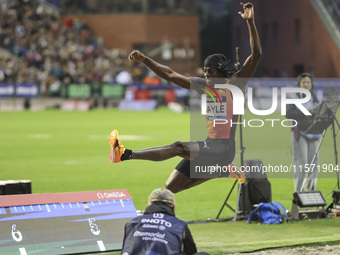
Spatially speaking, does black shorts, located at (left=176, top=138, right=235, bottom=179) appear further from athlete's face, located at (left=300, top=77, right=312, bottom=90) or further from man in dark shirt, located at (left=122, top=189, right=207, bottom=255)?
athlete's face, located at (left=300, top=77, right=312, bottom=90)

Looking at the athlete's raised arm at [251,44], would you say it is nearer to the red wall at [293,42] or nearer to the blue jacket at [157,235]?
the blue jacket at [157,235]

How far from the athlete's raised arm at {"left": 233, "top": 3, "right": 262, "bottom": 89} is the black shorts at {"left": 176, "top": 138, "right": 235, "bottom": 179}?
2.94 feet

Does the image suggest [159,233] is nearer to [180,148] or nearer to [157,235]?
[157,235]

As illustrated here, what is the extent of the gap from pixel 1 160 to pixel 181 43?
3734 centimetres

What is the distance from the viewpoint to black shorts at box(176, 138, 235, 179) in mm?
9055

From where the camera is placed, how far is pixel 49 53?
46.7 meters

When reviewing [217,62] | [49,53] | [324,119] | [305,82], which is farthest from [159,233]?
[49,53]

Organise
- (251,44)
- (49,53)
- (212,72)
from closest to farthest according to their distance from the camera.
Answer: (251,44) < (212,72) < (49,53)

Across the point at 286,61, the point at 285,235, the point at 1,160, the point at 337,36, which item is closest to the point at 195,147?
the point at 285,235

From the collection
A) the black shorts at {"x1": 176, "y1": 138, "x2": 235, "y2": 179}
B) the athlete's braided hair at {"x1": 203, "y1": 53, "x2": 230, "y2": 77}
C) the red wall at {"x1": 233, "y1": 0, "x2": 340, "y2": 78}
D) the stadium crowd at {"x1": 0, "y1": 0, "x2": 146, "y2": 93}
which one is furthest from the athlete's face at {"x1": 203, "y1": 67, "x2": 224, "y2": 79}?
the red wall at {"x1": 233, "y1": 0, "x2": 340, "y2": 78}

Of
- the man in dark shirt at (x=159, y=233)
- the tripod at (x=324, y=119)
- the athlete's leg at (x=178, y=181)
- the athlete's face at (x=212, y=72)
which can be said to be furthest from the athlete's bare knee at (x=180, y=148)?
the tripod at (x=324, y=119)

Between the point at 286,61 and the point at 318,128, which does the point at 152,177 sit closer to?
the point at 318,128

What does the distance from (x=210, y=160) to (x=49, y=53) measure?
38845 millimetres

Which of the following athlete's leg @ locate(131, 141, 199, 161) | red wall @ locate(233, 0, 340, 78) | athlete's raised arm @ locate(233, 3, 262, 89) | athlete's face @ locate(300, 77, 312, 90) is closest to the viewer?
athlete's raised arm @ locate(233, 3, 262, 89)
